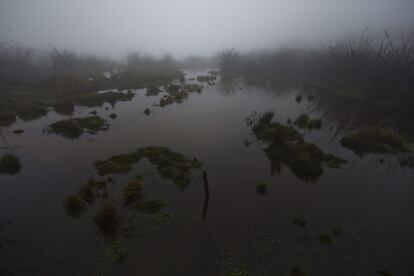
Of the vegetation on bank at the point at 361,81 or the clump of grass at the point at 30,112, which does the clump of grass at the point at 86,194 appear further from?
the vegetation on bank at the point at 361,81

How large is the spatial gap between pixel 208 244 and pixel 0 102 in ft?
93.0

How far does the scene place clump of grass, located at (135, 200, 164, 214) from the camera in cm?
947

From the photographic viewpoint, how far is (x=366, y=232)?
8.34m

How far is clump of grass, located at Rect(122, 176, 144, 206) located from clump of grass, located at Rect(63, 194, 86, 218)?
1.66m

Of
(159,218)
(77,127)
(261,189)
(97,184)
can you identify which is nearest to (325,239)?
(261,189)

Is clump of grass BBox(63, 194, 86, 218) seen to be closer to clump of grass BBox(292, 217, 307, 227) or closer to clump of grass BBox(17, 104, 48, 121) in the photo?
clump of grass BBox(292, 217, 307, 227)

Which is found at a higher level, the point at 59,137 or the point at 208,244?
the point at 59,137

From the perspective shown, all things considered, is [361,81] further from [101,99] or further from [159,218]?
[101,99]

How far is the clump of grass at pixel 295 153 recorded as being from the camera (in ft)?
40.2

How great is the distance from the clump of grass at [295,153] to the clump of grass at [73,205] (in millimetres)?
9524

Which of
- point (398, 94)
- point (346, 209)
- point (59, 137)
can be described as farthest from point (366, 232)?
point (398, 94)

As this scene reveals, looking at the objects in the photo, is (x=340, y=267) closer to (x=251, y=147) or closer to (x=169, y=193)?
(x=169, y=193)

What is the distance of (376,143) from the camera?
1475 centimetres

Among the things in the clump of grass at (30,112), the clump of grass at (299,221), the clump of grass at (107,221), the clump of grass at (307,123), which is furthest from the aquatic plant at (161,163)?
the clump of grass at (30,112)
